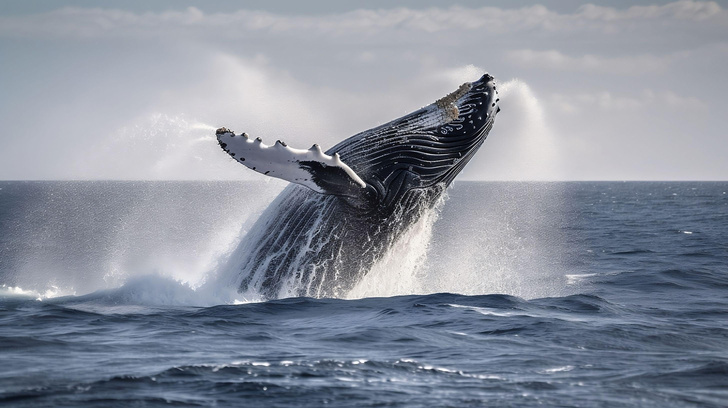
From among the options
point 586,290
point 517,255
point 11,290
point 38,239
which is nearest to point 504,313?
point 586,290

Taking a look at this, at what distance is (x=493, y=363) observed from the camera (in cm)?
765

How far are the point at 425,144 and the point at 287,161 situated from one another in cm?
272

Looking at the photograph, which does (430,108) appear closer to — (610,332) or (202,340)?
(610,332)

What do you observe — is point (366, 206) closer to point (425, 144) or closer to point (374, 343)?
point (425, 144)

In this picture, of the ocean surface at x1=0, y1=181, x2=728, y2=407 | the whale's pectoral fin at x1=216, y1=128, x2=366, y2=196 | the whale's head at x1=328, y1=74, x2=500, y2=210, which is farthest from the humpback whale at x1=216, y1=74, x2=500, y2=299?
the whale's pectoral fin at x1=216, y1=128, x2=366, y2=196

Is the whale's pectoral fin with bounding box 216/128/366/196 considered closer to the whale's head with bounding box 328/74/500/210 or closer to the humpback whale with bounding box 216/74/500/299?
the humpback whale with bounding box 216/74/500/299

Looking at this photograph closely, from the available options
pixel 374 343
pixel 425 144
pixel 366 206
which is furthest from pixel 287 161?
pixel 425 144

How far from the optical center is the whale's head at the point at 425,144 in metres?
10.6

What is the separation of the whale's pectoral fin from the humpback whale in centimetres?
109

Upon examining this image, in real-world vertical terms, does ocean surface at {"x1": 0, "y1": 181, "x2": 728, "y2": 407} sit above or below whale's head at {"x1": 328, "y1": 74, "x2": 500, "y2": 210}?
below

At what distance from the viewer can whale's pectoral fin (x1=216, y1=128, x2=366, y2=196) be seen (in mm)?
8555

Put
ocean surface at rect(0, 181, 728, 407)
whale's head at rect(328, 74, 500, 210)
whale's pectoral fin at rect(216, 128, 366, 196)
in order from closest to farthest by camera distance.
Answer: ocean surface at rect(0, 181, 728, 407) → whale's pectoral fin at rect(216, 128, 366, 196) → whale's head at rect(328, 74, 500, 210)

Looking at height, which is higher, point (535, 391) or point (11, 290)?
point (11, 290)

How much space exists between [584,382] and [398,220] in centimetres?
451
